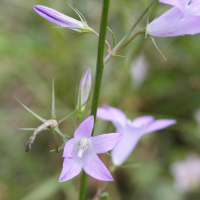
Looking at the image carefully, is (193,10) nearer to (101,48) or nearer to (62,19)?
(101,48)

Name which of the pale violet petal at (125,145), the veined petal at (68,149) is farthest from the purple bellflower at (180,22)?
the pale violet petal at (125,145)

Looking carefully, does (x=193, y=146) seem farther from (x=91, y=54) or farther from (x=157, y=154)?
(x=91, y=54)

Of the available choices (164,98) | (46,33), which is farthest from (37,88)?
(164,98)

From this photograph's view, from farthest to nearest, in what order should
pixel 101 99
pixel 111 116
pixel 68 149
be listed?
pixel 101 99 < pixel 111 116 < pixel 68 149

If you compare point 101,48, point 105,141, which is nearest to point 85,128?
point 105,141

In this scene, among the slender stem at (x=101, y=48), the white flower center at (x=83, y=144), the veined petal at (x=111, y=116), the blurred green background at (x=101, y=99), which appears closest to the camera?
the slender stem at (x=101, y=48)

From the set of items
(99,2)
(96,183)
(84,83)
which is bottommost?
(96,183)

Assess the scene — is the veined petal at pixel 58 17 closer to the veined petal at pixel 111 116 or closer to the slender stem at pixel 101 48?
the slender stem at pixel 101 48
